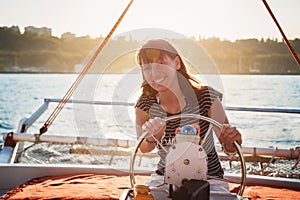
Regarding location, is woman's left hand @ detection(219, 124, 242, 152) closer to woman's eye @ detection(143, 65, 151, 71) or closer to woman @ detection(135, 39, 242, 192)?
A: woman @ detection(135, 39, 242, 192)

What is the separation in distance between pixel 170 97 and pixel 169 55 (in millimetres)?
176

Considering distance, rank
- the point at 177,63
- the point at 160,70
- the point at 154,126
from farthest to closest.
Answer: the point at 177,63
the point at 160,70
the point at 154,126

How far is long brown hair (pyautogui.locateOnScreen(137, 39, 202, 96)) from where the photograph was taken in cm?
146

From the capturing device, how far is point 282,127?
926 cm

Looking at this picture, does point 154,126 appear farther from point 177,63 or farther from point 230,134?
point 177,63

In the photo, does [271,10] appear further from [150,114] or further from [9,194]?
[9,194]

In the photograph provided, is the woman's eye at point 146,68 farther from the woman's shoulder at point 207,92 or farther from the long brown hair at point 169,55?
the woman's shoulder at point 207,92

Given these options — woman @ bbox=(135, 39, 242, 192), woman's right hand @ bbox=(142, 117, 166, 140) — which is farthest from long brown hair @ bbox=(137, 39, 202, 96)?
woman's right hand @ bbox=(142, 117, 166, 140)

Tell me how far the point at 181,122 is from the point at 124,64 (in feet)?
1.03

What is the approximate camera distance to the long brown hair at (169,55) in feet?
4.78

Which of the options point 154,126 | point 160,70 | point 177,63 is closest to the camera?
Result: point 154,126

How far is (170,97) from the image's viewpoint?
1.58 meters

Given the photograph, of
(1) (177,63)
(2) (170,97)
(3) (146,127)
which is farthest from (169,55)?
(3) (146,127)

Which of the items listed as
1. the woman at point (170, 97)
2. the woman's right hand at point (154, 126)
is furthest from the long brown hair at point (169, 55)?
the woman's right hand at point (154, 126)
